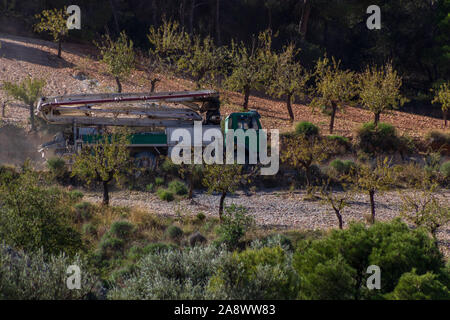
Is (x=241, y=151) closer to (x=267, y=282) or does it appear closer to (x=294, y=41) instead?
(x=267, y=282)

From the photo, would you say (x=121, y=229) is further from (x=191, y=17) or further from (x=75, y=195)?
(x=191, y=17)

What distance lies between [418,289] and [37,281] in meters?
7.84

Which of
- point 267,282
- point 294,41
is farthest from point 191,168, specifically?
point 294,41

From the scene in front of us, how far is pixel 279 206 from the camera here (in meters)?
23.6

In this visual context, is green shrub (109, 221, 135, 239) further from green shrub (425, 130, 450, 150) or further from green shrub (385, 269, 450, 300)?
green shrub (425, 130, 450, 150)

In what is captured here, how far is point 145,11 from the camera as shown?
48312 mm

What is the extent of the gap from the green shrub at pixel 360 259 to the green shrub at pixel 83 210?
382 inches

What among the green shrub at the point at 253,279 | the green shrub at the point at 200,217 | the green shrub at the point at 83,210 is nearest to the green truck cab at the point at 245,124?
the green shrub at the point at 200,217

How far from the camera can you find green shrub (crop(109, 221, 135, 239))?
19172 mm

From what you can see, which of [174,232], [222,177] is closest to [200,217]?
[222,177]

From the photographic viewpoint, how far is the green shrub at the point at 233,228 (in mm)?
18391

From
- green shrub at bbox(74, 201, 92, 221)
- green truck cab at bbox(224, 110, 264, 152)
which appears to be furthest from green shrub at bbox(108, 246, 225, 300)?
green truck cab at bbox(224, 110, 264, 152)

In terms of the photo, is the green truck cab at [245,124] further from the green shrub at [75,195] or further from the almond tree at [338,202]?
the green shrub at [75,195]

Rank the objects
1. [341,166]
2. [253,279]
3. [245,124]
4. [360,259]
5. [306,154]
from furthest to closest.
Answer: [341,166] → [245,124] → [306,154] → [360,259] → [253,279]
